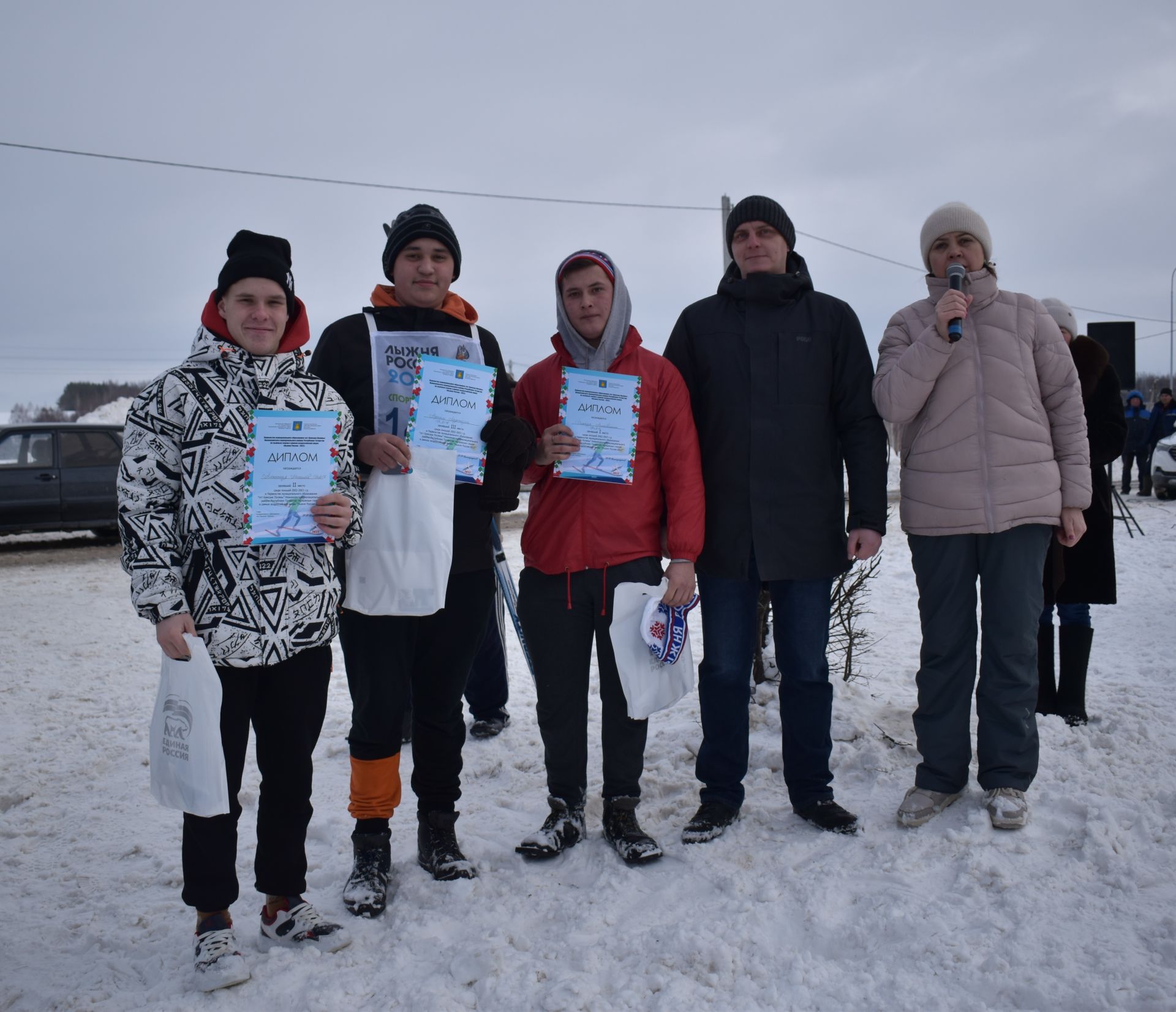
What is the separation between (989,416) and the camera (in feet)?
10.3

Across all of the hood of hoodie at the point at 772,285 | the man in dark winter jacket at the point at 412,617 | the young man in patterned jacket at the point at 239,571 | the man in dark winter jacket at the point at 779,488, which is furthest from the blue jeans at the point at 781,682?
the young man in patterned jacket at the point at 239,571

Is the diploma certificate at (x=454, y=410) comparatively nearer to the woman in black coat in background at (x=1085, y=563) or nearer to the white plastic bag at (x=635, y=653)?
the white plastic bag at (x=635, y=653)

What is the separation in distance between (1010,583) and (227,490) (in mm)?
2642

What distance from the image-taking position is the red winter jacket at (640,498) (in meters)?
3.08

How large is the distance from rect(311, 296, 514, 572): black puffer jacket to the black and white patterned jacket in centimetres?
37

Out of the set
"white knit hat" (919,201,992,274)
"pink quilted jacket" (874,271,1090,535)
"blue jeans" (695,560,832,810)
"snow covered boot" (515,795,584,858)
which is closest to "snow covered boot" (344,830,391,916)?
"snow covered boot" (515,795,584,858)

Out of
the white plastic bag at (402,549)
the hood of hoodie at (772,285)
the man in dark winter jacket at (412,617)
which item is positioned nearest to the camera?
the white plastic bag at (402,549)

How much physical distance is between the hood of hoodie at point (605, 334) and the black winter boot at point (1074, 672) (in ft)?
9.08

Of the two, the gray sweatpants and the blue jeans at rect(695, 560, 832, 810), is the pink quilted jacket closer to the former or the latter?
the gray sweatpants

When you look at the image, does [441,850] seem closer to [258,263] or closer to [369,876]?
[369,876]

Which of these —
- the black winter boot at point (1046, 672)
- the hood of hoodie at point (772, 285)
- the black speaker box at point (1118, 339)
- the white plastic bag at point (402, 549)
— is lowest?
the black winter boot at point (1046, 672)

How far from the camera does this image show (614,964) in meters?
Answer: 2.43

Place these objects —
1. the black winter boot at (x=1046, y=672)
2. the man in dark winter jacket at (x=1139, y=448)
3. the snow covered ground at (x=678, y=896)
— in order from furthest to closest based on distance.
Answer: the man in dark winter jacket at (x=1139, y=448) < the black winter boot at (x=1046, y=672) < the snow covered ground at (x=678, y=896)

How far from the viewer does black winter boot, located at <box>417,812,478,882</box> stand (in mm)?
2965
